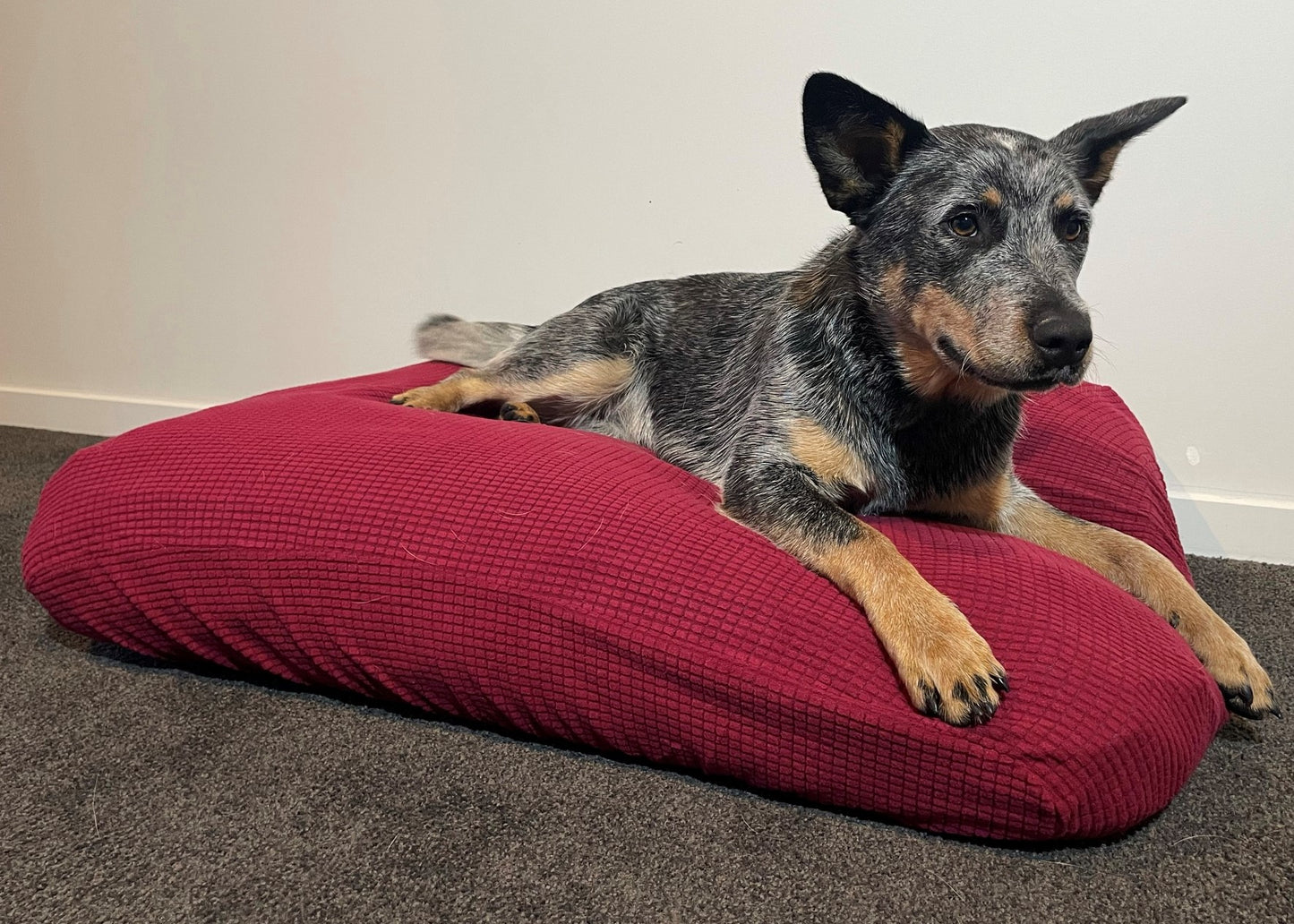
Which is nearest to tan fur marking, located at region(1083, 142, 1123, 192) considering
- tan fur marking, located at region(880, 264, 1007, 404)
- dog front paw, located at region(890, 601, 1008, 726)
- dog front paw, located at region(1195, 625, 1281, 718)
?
tan fur marking, located at region(880, 264, 1007, 404)

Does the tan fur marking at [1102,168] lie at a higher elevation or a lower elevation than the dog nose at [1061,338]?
higher

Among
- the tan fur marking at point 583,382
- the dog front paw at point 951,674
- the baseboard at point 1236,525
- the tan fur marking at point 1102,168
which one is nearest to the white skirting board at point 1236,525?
the baseboard at point 1236,525

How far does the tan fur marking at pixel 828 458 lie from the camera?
204 cm

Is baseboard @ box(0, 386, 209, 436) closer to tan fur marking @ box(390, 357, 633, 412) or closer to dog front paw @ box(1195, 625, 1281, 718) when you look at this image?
tan fur marking @ box(390, 357, 633, 412)

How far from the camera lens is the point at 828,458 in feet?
6.72

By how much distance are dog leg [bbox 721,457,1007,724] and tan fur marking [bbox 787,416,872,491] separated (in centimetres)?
3

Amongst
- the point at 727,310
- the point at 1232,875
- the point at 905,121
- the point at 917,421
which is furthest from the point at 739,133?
the point at 1232,875

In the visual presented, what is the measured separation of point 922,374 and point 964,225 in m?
0.33

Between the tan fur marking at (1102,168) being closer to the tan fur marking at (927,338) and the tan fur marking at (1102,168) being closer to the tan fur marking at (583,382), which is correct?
the tan fur marking at (927,338)

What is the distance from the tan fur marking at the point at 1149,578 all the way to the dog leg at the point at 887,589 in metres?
0.62

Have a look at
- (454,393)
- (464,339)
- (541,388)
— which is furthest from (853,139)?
(464,339)

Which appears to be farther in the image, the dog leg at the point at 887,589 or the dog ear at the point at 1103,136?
the dog ear at the point at 1103,136

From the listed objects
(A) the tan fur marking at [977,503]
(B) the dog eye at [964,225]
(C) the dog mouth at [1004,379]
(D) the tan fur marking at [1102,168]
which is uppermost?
(D) the tan fur marking at [1102,168]

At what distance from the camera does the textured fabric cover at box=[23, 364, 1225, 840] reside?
57.7 inches
